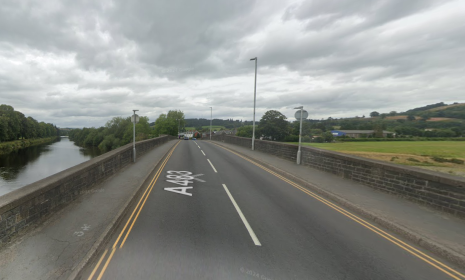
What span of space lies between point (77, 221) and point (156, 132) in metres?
102

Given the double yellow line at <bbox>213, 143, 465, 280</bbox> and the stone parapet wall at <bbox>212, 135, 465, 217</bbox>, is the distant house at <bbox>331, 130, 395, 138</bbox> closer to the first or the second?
the stone parapet wall at <bbox>212, 135, 465, 217</bbox>

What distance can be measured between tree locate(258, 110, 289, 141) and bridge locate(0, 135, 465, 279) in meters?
56.4

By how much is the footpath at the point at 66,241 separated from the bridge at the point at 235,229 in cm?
2

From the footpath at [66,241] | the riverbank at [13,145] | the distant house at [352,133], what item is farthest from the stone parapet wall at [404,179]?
the riverbank at [13,145]

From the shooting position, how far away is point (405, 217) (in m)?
5.29

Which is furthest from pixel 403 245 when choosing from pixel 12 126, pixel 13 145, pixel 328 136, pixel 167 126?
pixel 167 126

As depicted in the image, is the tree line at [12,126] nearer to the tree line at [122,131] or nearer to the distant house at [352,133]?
the tree line at [122,131]

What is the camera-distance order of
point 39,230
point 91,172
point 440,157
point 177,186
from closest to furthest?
point 39,230 → point 91,172 → point 177,186 → point 440,157

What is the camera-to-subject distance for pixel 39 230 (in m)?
4.29

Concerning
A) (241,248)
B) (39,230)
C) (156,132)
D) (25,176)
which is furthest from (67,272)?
(156,132)

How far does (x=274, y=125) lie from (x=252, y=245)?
64.0 metres

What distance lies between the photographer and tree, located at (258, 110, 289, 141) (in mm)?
64125

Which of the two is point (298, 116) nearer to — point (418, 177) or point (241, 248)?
point (418, 177)

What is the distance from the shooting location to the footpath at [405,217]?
13.4ft
